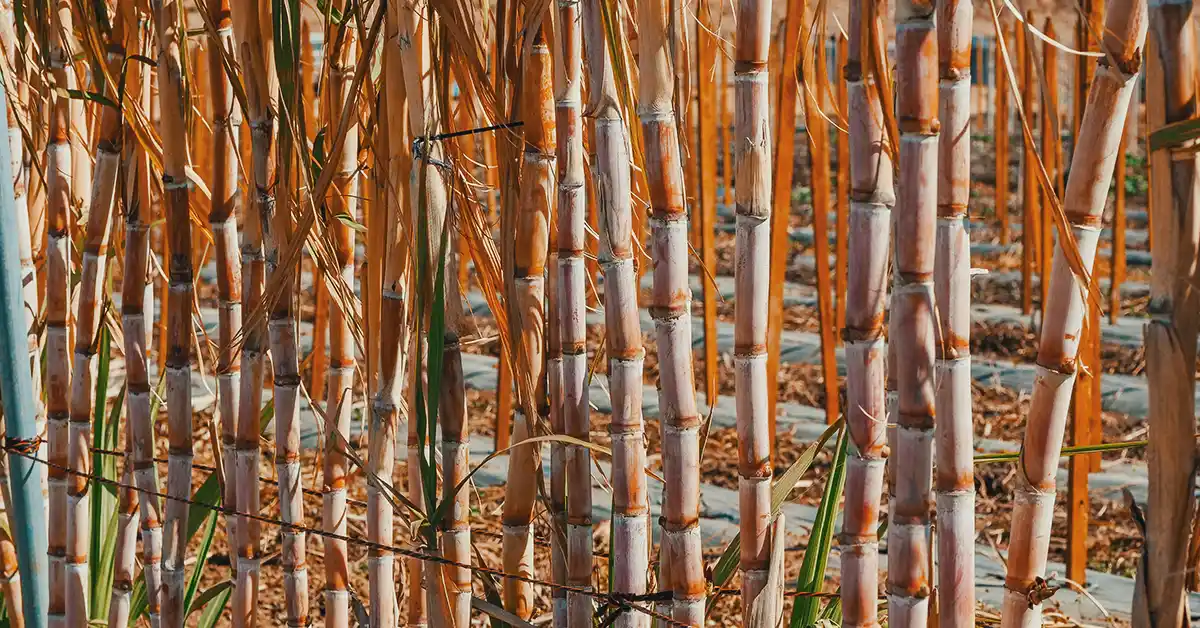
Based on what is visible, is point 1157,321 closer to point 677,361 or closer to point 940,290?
point 940,290

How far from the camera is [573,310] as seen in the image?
2.59 feet

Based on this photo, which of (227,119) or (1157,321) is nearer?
(1157,321)

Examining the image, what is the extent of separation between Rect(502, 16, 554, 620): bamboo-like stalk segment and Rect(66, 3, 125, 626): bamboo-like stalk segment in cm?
44

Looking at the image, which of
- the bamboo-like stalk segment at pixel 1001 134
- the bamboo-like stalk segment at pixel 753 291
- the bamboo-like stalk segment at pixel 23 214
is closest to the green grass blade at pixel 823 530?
the bamboo-like stalk segment at pixel 753 291

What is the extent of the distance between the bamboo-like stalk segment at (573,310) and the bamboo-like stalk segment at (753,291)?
4.6 inches

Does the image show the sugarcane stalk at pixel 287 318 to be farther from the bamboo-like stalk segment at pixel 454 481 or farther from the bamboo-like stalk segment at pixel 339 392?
the bamboo-like stalk segment at pixel 454 481

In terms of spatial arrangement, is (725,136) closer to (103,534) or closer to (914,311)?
(103,534)

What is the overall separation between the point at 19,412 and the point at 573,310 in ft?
1.96

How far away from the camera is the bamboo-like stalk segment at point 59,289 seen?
1070mm

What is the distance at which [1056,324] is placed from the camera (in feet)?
2.00

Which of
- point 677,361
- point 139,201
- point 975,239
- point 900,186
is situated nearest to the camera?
point 900,186

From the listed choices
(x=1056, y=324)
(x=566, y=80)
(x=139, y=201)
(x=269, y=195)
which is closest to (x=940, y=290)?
(x=1056, y=324)

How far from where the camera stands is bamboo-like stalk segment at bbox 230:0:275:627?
0.85 metres

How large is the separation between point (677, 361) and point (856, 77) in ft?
0.70
